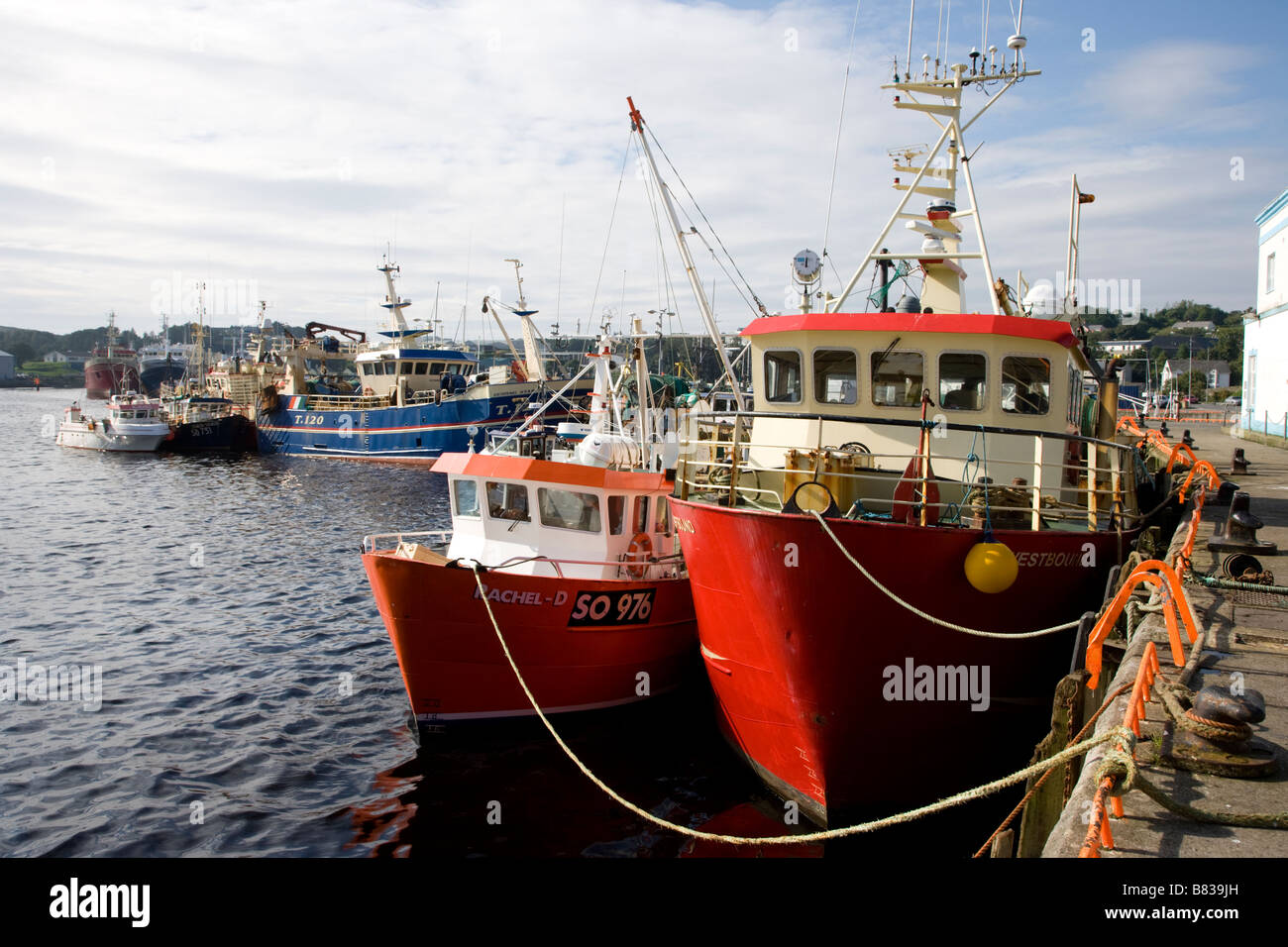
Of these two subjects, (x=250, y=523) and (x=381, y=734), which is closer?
(x=381, y=734)

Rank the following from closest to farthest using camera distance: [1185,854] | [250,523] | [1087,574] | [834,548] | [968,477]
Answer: [1185,854] → [834,548] → [1087,574] → [968,477] → [250,523]

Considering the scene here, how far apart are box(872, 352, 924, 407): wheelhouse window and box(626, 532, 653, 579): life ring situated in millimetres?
4036

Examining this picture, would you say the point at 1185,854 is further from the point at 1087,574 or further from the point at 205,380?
the point at 205,380

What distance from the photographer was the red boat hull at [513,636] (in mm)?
10266

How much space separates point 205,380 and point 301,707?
225ft

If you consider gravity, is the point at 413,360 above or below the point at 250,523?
above

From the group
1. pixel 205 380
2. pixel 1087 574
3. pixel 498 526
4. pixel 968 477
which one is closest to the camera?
pixel 1087 574

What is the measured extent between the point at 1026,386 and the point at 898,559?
3802 millimetres

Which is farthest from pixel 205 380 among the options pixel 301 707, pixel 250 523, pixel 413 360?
pixel 301 707

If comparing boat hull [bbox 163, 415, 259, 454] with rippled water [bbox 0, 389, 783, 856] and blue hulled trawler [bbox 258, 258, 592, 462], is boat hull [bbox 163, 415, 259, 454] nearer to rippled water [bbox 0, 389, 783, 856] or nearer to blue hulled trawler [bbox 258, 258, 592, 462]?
blue hulled trawler [bbox 258, 258, 592, 462]

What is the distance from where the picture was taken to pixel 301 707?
12.2m

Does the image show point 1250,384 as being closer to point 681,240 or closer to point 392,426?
point 681,240

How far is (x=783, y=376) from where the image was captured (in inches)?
426
